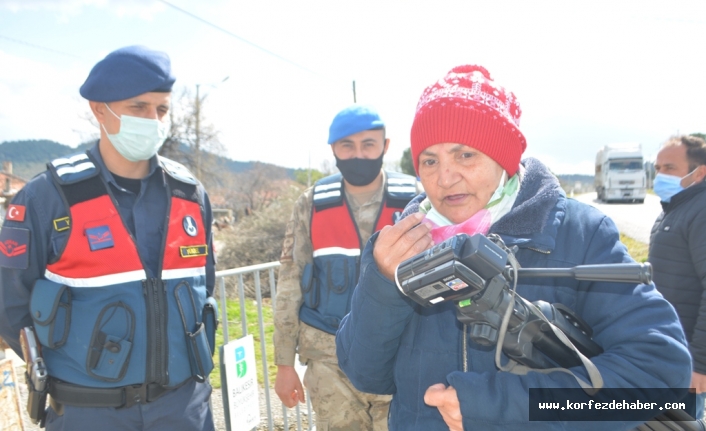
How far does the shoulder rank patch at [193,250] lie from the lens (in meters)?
2.43

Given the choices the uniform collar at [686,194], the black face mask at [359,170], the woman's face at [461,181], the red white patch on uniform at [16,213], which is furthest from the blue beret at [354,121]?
the uniform collar at [686,194]

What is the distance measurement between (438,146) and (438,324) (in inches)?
21.5

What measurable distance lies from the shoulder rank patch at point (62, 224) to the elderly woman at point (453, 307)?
136 centimetres

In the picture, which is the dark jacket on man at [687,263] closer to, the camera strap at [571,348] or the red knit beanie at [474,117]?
the red knit beanie at [474,117]

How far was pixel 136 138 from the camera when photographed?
2.49 metres

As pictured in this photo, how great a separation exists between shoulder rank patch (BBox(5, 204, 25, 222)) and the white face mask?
51 cm

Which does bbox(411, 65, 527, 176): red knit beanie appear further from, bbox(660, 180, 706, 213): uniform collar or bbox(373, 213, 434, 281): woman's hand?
bbox(660, 180, 706, 213): uniform collar

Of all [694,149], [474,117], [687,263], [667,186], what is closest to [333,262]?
[474,117]

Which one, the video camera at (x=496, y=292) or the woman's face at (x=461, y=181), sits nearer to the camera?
the video camera at (x=496, y=292)

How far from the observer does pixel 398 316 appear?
141 centimetres

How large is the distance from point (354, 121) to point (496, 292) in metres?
2.10

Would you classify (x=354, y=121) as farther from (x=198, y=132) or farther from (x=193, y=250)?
(x=198, y=132)

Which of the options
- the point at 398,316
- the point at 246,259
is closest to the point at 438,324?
the point at 398,316

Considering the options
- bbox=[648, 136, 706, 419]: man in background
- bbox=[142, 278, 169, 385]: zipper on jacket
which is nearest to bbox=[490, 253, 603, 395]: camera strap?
bbox=[142, 278, 169, 385]: zipper on jacket
